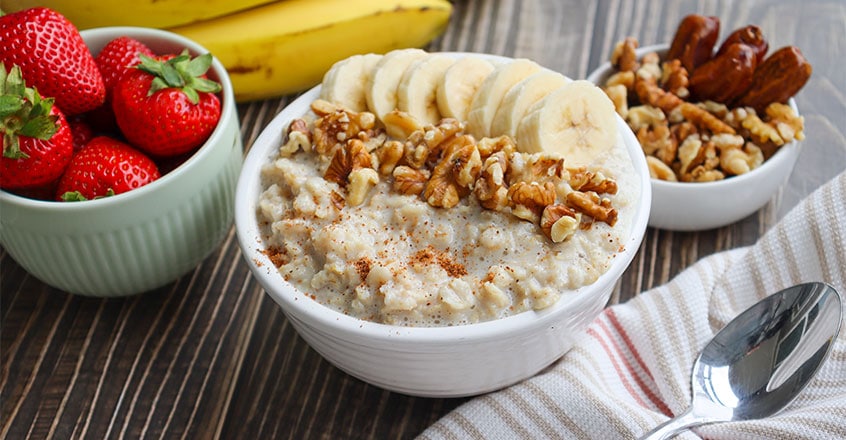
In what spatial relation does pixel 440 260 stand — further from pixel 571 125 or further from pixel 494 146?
pixel 571 125

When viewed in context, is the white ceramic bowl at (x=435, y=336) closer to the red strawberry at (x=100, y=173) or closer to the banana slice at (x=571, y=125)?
the banana slice at (x=571, y=125)

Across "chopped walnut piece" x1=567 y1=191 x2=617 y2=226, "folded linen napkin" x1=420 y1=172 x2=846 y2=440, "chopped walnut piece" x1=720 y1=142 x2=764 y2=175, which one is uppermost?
"chopped walnut piece" x1=567 y1=191 x2=617 y2=226

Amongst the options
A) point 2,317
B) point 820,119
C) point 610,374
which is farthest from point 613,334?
point 2,317

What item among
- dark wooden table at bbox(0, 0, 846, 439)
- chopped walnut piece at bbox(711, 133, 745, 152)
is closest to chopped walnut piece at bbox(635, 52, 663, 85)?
chopped walnut piece at bbox(711, 133, 745, 152)

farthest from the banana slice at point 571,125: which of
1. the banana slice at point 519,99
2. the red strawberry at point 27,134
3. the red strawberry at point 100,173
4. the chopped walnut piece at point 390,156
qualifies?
the red strawberry at point 27,134

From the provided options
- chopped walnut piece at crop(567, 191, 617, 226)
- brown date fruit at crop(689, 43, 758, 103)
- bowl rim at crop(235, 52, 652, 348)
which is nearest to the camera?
bowl rim at crop(235, 52, 652, 348)

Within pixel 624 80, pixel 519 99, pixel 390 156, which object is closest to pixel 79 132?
pixel 390 156

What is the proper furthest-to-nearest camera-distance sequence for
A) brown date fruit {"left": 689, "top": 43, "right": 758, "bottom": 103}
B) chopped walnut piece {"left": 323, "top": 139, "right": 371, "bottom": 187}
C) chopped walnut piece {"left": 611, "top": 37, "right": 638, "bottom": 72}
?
1. chopped walnut piece {"left": 611, "top": 37, "right": 638, "bottom": 72}
2. brown date fruit {"left": 689, "top": 43, "right": 758, "bottom": 103}
3. chopped walnut piece {"left": 323, "top": 139, "right": 371, "bottom": 187}

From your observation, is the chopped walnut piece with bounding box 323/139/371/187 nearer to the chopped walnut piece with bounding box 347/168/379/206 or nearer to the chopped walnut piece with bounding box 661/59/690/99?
the chopped walnut piece with bounding box 347/168/379/206

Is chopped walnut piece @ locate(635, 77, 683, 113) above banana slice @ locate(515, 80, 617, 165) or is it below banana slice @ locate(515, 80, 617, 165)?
below
